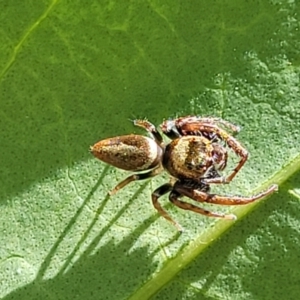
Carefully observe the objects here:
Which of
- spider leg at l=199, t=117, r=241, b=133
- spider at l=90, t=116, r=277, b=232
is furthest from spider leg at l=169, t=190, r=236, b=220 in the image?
spider leg at l=199, t=117, r=241, b=133

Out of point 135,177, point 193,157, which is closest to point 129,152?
point 135,177

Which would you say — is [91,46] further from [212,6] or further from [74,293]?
[74,293]

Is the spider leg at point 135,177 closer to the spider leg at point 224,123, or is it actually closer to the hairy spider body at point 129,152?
the hairy spider body at point 129,152

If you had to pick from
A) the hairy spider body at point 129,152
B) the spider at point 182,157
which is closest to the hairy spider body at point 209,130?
the spider at point 182,157

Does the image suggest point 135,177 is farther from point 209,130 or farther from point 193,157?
point 209,130

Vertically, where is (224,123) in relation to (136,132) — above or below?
above

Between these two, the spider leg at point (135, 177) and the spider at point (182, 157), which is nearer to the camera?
the spider at point (182, 157)

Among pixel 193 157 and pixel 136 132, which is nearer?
pixel 193 157
